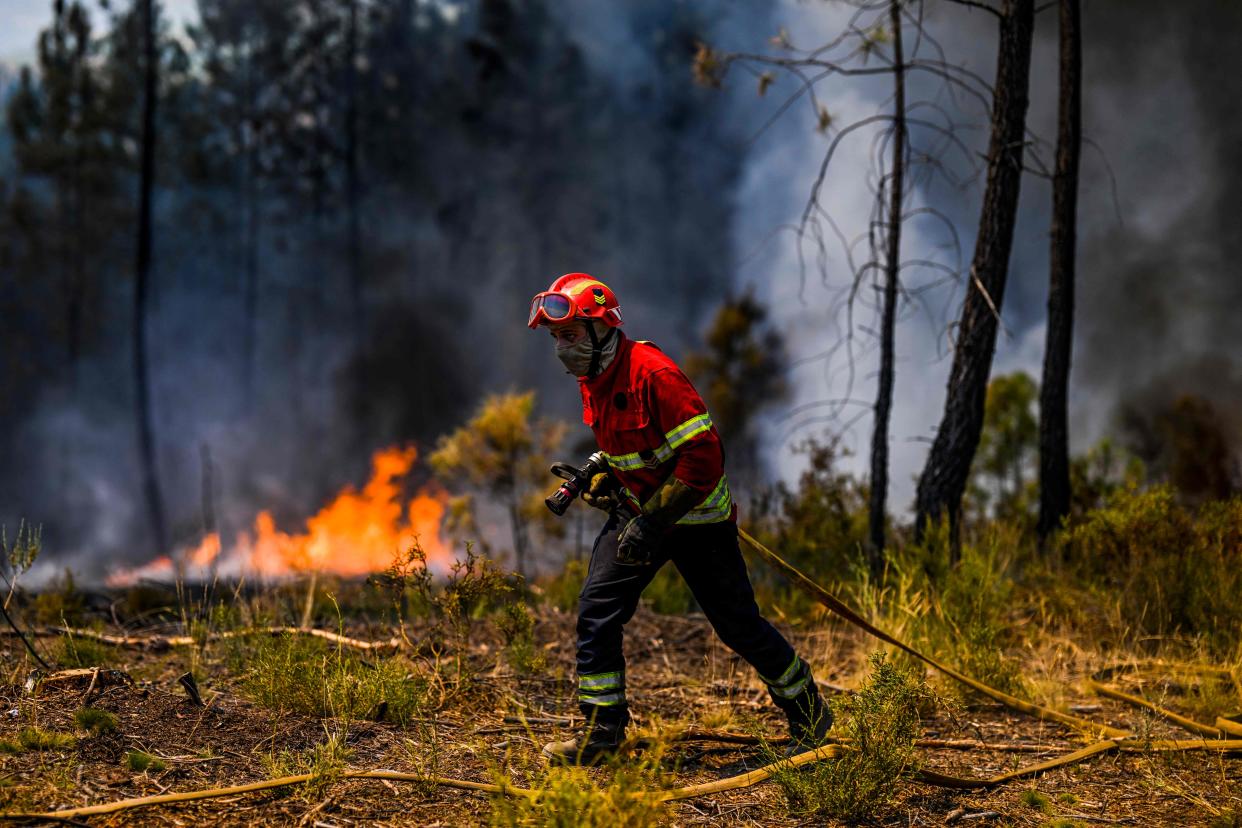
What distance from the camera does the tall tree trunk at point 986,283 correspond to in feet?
24.3

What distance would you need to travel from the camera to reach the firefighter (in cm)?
400

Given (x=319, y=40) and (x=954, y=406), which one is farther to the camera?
(x=319, y=40)

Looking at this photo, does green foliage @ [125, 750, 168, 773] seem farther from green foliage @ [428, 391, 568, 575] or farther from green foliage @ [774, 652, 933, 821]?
green foliage @ [428, 391, 568, 575]

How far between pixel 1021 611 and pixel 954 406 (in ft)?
5.01

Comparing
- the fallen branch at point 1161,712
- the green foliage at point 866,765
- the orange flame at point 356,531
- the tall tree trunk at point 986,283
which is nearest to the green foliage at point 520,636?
the green foliage at point 866,765

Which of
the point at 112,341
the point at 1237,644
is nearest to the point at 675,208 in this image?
the point at 112,341

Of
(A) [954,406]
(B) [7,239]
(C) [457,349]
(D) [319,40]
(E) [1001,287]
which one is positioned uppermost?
(D) [319,40]

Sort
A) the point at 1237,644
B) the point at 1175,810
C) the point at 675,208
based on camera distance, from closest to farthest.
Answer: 1. the point at 1175,810
2. the point at 1237,644
3. the point at 675,208

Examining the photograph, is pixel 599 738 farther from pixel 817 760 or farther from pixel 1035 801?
pixel 1035 801

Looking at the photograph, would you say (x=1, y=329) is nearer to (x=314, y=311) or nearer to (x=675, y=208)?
(x=314, y=311)

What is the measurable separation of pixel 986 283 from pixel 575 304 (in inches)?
176

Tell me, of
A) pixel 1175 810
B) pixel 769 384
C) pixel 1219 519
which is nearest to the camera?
pixel 1175 810

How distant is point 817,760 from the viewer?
3801 millimetres

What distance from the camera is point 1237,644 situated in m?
5.92
